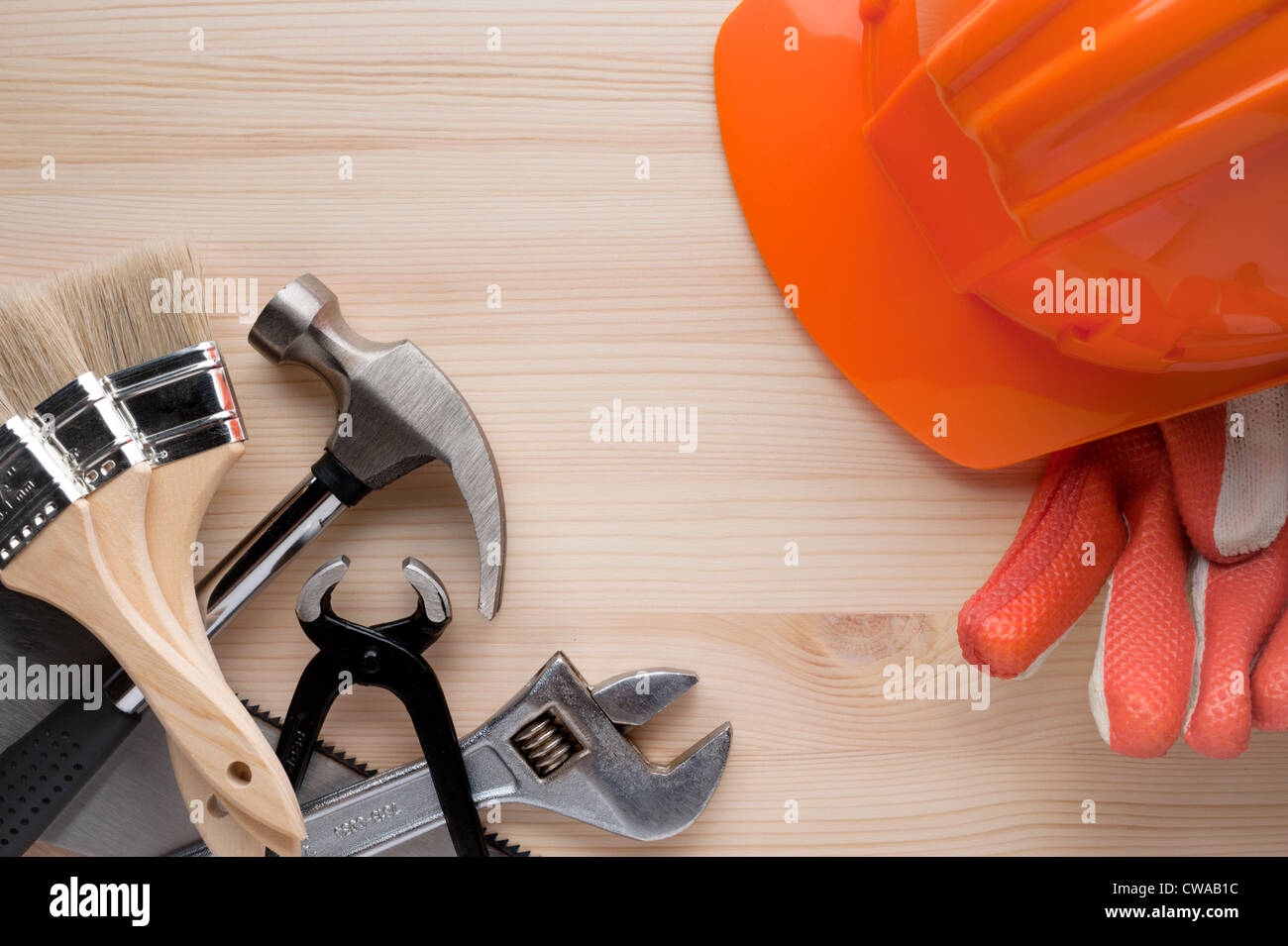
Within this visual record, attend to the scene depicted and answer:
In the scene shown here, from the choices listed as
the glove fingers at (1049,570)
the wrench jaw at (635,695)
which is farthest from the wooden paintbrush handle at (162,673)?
the glove fingers at (1049,570)

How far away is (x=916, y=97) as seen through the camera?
1.84 ft

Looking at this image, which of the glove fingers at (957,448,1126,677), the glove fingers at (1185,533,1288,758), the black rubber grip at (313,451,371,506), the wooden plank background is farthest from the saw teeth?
the glove fingers at (1185,533,1288,758)

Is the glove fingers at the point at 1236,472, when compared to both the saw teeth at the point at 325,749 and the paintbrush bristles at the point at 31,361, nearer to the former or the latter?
the saw teeth at the point at 325,749

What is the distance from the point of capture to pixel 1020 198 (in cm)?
53

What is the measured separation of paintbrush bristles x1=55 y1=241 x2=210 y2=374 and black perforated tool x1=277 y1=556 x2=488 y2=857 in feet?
0.69

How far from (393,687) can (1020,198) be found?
55cm

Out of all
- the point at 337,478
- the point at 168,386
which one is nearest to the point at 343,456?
the point at 337,478

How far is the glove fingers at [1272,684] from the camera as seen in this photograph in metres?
0.57

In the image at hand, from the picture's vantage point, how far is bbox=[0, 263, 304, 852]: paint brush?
0.59 m

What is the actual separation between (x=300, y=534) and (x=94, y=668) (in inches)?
7.4

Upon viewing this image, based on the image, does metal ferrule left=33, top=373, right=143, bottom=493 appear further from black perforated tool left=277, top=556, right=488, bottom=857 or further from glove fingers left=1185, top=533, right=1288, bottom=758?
glove fingers left=1185, top=533, right=1288, bottom=758

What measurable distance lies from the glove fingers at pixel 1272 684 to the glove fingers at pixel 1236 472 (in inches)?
2.7

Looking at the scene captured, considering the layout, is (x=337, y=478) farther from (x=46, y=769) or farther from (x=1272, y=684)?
(x=1272, y=684)

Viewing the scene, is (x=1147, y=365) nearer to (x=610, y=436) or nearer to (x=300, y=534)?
(x=610, y=436)
